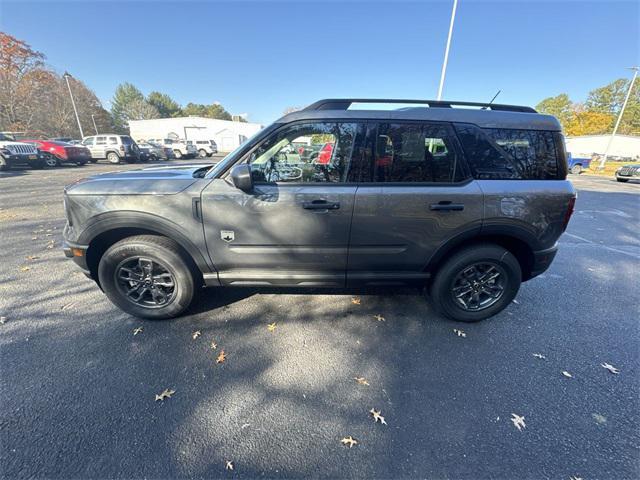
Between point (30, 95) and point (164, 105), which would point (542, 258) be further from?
point (164, 105)

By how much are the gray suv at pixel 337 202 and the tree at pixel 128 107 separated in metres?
74.0

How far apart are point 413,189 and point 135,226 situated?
2567 millimetres

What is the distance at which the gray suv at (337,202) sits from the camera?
2.47m

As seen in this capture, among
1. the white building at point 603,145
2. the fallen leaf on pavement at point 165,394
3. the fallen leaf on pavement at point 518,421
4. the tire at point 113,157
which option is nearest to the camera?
the fallen leaf on pavement at point 518,421

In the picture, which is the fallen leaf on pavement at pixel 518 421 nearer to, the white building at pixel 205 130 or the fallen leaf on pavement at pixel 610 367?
the fallen leaf on pavement at pixel 610 367

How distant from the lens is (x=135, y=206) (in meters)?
2.48

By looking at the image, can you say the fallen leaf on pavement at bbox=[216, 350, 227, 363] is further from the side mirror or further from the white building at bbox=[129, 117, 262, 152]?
the white building at bbox=[129, 117, 262, 152]

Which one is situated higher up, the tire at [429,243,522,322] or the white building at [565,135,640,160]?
the white building at [565,135,640,160]

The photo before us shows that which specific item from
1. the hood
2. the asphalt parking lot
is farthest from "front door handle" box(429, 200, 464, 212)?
the hood

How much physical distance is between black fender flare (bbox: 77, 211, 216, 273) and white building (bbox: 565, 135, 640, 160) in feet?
185

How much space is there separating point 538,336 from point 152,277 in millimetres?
3895

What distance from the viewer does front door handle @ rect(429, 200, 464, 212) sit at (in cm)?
251

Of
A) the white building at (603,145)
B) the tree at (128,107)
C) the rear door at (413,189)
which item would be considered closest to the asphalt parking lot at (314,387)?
the rear door at (413,189)

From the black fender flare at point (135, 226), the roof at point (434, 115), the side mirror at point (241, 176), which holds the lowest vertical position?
the black fender flare at point (135, 226)
